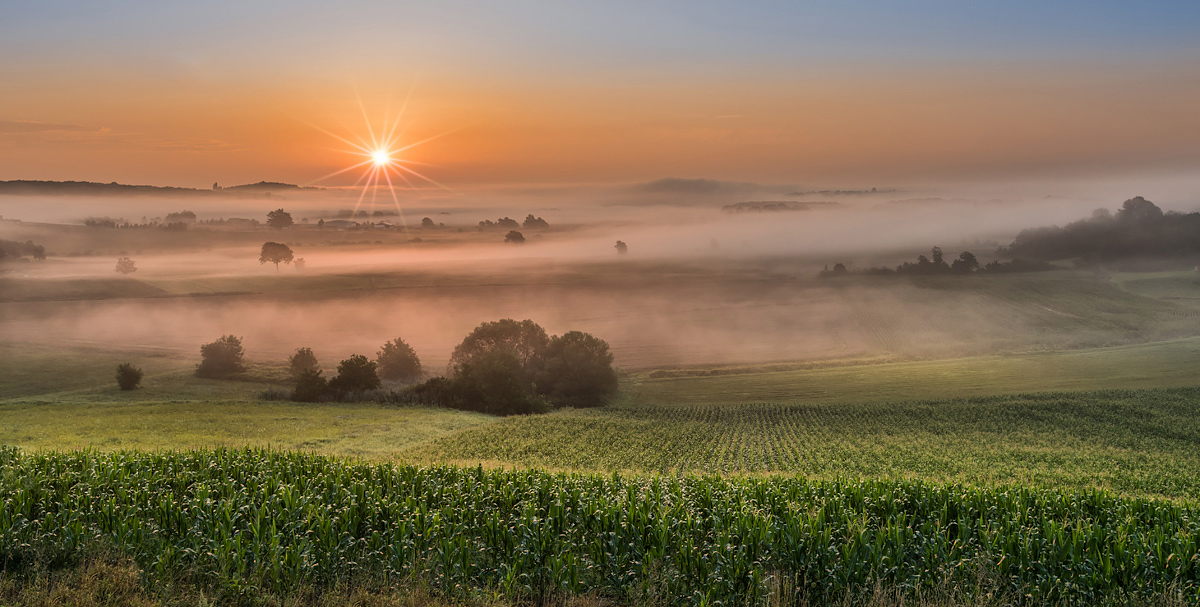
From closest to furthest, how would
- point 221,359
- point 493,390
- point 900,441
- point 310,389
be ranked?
point 900,441, point 310,389, point 493,390, point 221,359

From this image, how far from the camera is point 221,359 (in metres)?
112

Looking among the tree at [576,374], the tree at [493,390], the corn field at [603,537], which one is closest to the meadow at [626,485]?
the corn field at [603,537]

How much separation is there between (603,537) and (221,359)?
114m

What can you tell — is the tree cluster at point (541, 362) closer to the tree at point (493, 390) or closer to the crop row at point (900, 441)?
the tree at point (493, 390)

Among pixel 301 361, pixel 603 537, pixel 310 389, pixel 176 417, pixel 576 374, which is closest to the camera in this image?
pixel 603 537

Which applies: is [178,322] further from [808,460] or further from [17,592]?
[17,592]

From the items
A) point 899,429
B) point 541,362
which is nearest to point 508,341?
point 541,362

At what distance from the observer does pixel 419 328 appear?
164125mm

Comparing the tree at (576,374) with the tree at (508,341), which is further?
the tree at (508,341)

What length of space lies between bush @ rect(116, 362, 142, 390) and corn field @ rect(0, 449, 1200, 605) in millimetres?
87030

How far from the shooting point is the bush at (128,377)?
93750mm

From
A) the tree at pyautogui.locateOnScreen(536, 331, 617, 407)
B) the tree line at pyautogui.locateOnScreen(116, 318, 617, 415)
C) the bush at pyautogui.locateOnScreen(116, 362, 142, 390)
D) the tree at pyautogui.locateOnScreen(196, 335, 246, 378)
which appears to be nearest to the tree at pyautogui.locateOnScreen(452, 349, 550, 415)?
the tree line at pyautogui.locateOnScreen(116, 318, 617, 415)

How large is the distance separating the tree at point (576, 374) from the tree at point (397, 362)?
74.0 ft

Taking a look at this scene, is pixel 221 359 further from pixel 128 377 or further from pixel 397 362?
pixel 397 362
